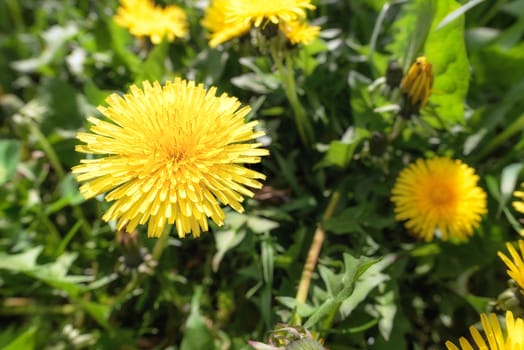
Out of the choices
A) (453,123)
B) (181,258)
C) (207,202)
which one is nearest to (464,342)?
(207,202)

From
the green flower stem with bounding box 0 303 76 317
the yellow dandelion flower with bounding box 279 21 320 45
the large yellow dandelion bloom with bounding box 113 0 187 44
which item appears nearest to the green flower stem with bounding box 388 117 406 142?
the yellow dandelion flower with bounding box 279 21 320 45

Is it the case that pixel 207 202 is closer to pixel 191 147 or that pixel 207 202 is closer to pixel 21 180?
pixel 191 147

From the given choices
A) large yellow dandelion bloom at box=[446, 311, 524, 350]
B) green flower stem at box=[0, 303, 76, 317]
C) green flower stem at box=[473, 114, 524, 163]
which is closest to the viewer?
large yellow dandelion bloom at box=[446, 311, 524, 350]

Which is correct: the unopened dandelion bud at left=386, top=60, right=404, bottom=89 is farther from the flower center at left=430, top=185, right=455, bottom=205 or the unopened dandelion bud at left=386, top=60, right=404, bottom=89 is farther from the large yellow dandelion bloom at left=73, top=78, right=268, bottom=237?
the large yellow dandelion bloom at left=73, top=78, right=268, bottom=237

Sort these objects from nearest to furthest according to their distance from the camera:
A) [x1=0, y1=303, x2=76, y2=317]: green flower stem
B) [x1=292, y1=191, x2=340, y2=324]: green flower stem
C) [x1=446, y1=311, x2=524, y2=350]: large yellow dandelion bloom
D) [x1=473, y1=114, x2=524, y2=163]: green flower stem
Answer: [x1=446, y1=311, x2=524, y2=350]: large yellow dandelion bloom → [x1=292, y1=191, x2=340, y2=324]: green flower stem → [x1=473, y1=114, x2=524, y2=163]: green flower stem → [x1=0, y1=303, x2=76, y2=317]: green flower stem

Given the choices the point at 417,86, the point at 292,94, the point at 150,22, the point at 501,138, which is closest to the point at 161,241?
the point at 292,94

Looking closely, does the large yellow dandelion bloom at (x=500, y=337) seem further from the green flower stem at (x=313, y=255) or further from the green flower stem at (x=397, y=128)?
the green flower stem at (x=397, y=128)

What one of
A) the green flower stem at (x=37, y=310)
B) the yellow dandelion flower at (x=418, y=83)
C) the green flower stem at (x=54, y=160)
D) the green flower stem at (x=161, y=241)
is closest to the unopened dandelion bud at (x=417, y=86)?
the yellow dandelion flower at (x=418, y=83)
